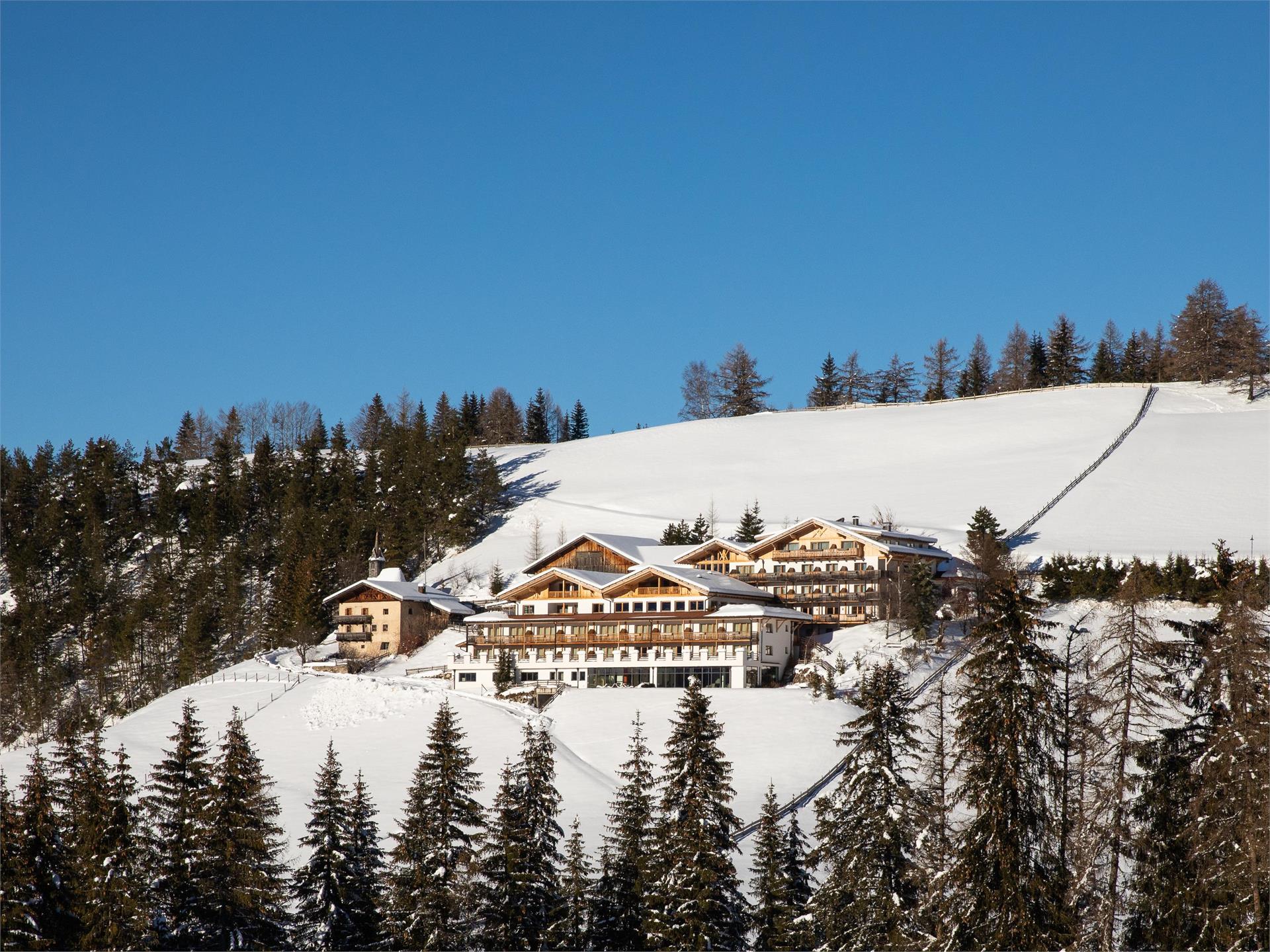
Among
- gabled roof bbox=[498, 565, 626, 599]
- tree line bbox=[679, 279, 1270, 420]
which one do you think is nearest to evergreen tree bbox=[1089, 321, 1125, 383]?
tree line bbox=[679, 279, 1270, 420]

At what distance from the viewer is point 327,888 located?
3444 cm

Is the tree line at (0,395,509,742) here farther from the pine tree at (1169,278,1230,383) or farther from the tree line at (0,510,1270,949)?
the pine tree at (1169,278,1230,383)

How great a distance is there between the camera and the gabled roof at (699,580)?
66812mm

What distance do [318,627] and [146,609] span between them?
19.4 m

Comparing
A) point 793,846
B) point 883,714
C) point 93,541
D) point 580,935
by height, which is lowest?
point 580,935

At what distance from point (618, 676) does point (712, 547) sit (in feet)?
43.9

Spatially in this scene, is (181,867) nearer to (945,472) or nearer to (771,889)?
(771,889)

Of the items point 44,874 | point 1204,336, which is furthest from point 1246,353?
point 44,874

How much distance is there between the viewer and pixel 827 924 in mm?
30656

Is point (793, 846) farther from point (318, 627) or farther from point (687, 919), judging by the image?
point (318, 627)

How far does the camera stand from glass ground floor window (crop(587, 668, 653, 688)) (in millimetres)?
64812

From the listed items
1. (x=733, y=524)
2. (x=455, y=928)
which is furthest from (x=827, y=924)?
(x=733, y=524)

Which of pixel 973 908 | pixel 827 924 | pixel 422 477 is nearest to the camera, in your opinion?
pixel 973 908

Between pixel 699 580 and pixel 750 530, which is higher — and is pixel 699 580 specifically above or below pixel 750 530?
below
